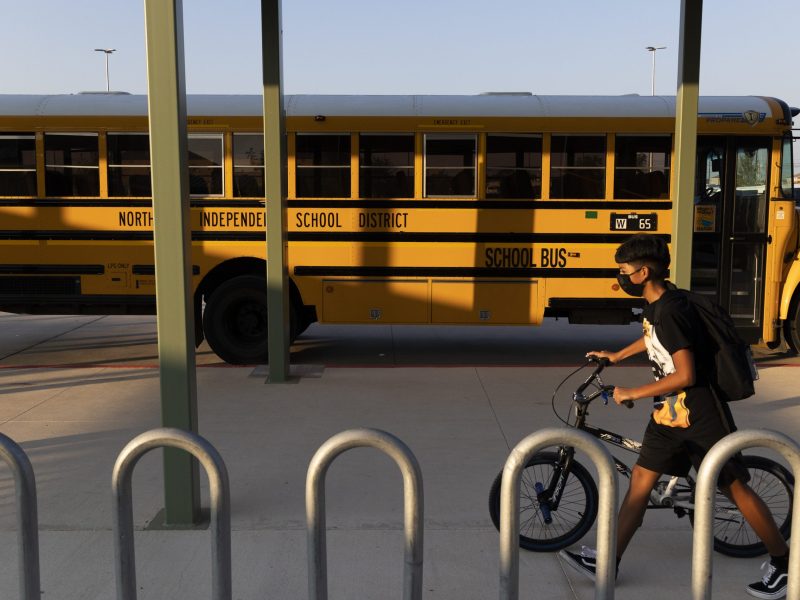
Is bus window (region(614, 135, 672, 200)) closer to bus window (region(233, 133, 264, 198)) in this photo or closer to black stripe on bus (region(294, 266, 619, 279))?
black stripe on bus (region(294, 266, 619, 279))

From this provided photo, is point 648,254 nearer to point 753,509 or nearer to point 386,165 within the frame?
point 753,509

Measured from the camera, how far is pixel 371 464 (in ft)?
17.5

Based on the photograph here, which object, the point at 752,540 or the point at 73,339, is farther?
the point at 73,339

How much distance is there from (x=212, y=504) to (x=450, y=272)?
6.02 metres

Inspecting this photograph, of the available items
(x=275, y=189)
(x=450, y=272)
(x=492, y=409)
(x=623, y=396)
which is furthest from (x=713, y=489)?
(x=450, y=272)

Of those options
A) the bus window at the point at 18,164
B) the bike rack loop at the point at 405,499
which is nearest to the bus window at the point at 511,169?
the bus window at the point at 18,164

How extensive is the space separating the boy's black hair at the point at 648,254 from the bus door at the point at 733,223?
546 centimetres

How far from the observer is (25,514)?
2699 millimetres

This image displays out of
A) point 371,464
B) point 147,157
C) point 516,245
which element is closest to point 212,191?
point 147,157

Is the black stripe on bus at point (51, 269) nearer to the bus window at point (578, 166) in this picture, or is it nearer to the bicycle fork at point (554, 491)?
the bus window at point (578, 166)

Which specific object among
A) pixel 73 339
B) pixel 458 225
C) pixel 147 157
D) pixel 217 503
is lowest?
pixel 73 339

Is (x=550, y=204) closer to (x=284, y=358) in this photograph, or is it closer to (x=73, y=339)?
(x=284, y=358)

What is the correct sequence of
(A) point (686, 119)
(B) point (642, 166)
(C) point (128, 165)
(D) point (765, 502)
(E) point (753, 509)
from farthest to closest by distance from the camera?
(C) point (128, 165) < (B) point (642, 166) < (A) point (686, 119) < (D) point (765, 502) < (E) point (753, 509)

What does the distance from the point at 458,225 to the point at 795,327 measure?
3.85 meters
